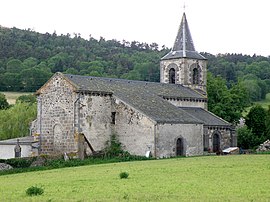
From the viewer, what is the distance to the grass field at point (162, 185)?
20.5 meters

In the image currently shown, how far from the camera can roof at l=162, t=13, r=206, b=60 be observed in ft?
202

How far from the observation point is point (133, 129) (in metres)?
47.4

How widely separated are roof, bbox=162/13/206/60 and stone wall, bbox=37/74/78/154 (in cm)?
1726

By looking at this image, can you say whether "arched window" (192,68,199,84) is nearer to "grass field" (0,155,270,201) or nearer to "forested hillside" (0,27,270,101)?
"grass field" (0,155,270,201)

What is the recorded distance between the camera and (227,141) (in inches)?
2224

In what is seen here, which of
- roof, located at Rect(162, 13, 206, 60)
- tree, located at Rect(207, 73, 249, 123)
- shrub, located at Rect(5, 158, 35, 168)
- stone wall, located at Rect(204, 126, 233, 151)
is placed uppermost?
roof, located at Rect(162, 13, 206, 60)

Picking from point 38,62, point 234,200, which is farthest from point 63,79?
point 38,62

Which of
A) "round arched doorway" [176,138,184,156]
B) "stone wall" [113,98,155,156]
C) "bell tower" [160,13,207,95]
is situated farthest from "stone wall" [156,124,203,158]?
"bell tower" [160,13,207,95]

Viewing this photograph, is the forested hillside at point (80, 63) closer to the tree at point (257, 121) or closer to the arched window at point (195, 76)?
the tree at point (257, 121)

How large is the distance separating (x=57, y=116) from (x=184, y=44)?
1919 cm

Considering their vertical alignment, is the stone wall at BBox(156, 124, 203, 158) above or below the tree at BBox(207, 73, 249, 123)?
below

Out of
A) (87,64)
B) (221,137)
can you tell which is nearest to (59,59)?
(87,64)

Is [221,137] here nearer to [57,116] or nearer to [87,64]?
[57,116]

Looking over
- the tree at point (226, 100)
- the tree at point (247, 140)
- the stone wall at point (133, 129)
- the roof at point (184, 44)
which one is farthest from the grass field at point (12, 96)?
the stone wall at point (133, 129)
